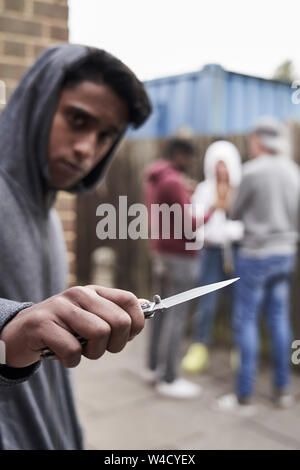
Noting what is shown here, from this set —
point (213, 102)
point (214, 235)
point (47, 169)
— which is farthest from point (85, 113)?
point (213, 102)

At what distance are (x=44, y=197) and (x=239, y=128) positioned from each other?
462 cm

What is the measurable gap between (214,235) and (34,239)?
2.80 metres

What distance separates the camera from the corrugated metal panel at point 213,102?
5.45 meters

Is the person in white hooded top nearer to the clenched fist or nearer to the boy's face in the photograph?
the boy's face

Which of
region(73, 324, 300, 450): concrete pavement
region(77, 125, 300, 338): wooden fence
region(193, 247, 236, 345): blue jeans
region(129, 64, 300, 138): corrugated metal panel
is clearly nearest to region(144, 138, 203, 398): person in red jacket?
region(73, 324, 300, 450): concrete pavement

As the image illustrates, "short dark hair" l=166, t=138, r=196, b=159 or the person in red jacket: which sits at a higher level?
"short dark hair" l=166, t=138, r=196, b=159

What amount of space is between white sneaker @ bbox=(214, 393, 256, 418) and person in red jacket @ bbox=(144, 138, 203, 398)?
22 cm

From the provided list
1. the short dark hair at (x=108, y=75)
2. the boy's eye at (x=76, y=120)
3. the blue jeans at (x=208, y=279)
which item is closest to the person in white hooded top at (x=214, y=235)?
the blue jeans at (x=208, y=279)

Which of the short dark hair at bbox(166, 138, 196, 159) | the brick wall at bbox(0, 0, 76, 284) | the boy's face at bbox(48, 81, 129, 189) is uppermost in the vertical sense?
the brick wall at bbox(0, 0, 76, 284)

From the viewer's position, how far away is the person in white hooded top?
3658 mm

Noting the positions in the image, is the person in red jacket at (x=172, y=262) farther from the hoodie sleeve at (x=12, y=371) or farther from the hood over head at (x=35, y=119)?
the hoodie sleeve at (x=12, y=371)

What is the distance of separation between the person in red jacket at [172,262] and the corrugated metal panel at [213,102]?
2081 millimetres

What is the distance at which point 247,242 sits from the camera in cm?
301

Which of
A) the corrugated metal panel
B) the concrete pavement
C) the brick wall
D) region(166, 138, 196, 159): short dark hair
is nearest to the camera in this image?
the brick wall
